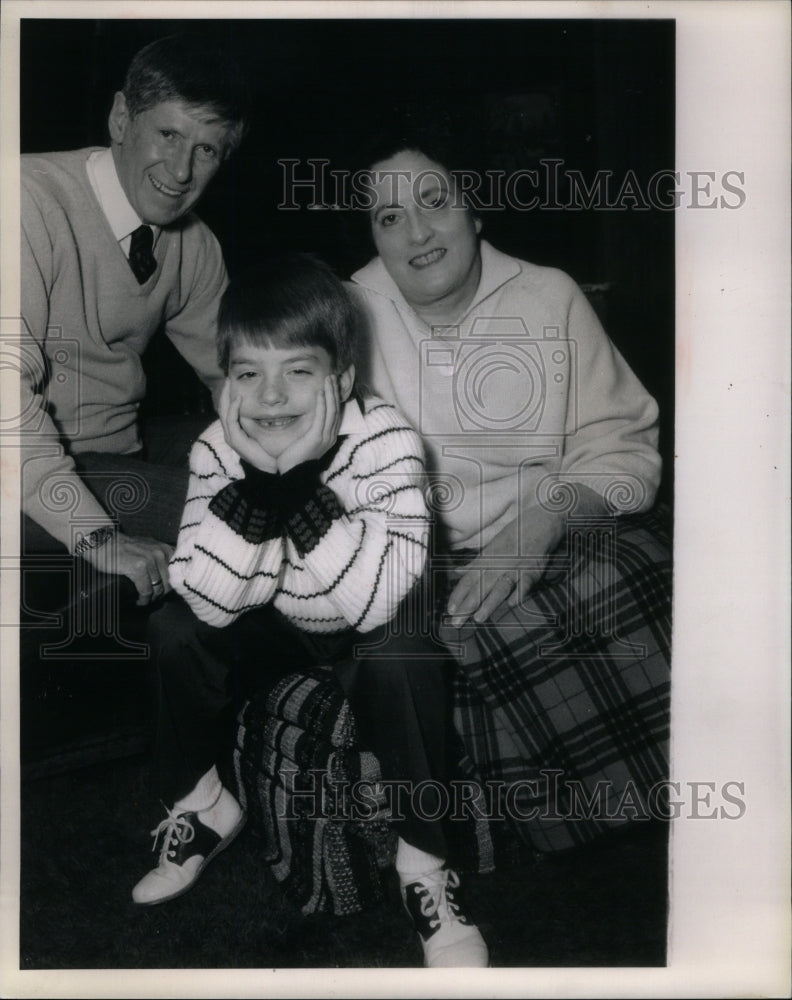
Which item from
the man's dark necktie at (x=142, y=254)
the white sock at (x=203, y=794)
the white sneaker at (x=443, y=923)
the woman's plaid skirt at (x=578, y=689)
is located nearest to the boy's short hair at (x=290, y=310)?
the man's dark necktie at (x=142, y=254)

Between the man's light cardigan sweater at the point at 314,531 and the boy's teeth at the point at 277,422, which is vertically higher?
the boy's teeth at the point at 277,422

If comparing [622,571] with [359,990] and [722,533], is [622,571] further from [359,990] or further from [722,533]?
[359,990]

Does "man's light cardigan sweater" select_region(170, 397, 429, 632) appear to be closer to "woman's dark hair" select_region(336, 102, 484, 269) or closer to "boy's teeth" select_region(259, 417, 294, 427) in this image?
"boy's teeth" select_region(259, 417, 294, 427)

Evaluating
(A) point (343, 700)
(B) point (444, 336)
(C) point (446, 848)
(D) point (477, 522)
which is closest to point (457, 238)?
(B) point (444, 336)

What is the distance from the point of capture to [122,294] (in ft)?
4.17

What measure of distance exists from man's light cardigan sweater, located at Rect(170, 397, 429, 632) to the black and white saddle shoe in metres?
0.27

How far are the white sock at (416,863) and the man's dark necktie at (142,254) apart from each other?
804 mm

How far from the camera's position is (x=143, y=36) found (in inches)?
49.8

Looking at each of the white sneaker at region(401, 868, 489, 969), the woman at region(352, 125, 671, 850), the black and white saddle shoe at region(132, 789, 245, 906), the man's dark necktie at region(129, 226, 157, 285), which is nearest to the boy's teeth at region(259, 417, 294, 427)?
the woman at region(352, 125, 671, 850)

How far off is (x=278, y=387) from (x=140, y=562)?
288 millimetres

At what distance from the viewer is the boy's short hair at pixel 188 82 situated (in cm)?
125

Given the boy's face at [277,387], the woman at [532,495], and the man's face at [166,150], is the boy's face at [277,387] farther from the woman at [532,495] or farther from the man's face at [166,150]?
the man's face at [166,150]

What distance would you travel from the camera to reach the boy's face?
121 cm

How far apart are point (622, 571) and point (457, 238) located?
48cm
